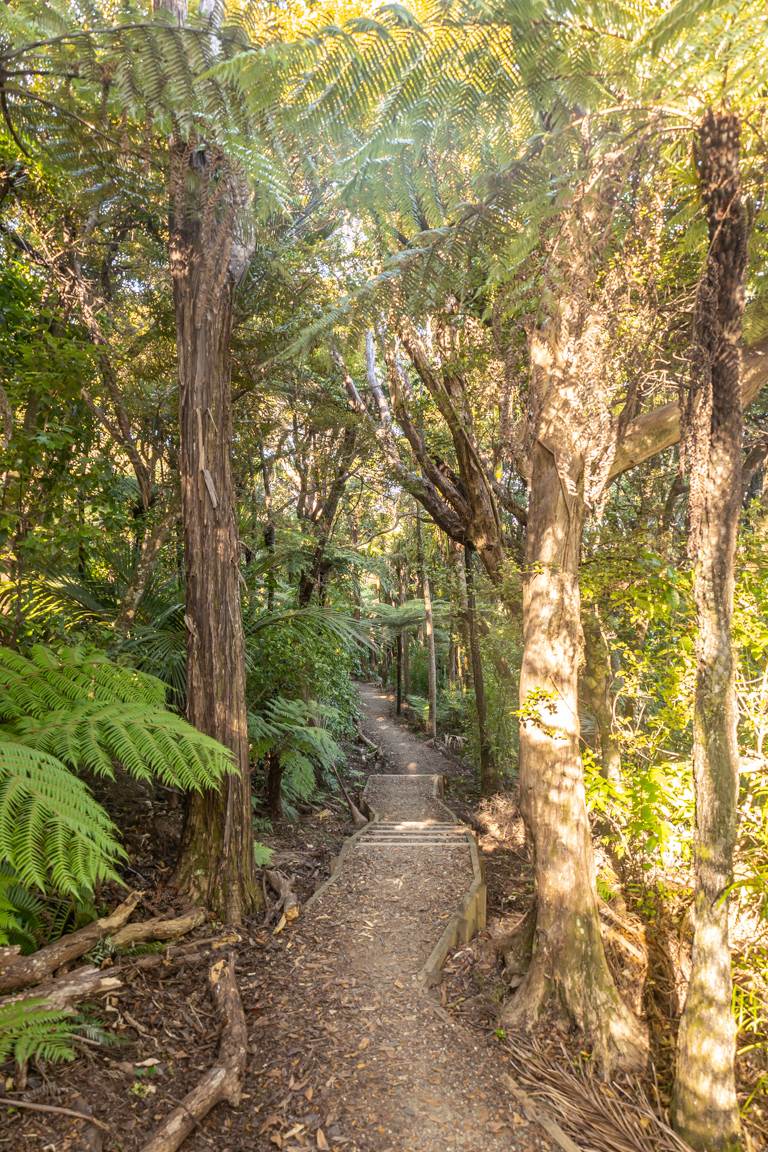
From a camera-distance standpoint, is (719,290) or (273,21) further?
(719,290)

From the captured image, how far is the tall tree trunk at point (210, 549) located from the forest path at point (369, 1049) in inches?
29.1

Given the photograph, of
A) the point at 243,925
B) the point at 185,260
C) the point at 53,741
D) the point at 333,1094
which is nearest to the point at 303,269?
the point at 185,260

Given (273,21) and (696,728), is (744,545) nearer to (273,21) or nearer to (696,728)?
(696,728)

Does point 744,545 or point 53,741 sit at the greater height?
point 744,545

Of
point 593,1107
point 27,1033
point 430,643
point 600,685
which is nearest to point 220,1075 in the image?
point 27,1033

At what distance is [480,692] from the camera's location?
394 inches

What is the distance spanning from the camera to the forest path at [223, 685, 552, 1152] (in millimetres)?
2695

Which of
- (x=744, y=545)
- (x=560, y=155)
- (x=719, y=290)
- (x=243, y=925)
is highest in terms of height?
(x=560, y=155)

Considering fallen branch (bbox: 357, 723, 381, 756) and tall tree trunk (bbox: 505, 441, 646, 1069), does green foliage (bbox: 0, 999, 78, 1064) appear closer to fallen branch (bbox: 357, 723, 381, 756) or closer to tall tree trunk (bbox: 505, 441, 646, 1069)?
tall tree trunk (bbox: 505, 441, 646, 1069)

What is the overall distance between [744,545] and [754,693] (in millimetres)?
1085

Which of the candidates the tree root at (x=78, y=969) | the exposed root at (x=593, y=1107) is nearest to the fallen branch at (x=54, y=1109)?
the tree root at (x=78, y=969)

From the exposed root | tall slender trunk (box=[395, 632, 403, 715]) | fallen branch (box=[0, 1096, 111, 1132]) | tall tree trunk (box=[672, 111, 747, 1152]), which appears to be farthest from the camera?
tall slender trunk (box=[395, 632, 403, 715])

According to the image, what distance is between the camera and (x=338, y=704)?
966cm

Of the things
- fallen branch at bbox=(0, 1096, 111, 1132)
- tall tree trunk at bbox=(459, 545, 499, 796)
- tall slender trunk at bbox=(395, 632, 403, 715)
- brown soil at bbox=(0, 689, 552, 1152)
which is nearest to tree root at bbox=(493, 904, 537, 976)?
brown soil at bbox=(0, 689, 552, 1152)
